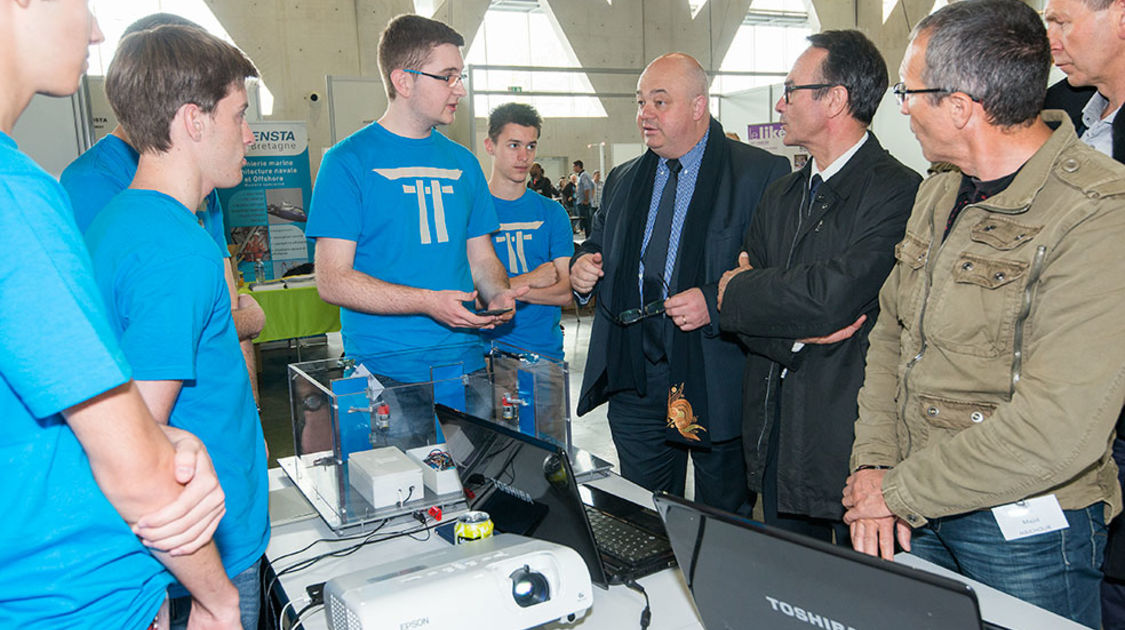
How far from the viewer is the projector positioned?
104 cm

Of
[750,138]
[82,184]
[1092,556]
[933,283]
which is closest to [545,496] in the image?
[933,283]

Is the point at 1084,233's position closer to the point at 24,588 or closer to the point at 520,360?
the point at 520,360

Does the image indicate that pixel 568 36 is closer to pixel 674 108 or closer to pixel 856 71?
pixel 674 108

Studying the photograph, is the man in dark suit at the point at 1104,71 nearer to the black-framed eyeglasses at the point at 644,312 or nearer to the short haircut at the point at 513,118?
the black-framed eyeglasses at the point at 644,312

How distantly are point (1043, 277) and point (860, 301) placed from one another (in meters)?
0.65

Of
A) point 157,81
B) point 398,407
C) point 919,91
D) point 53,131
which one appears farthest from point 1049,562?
point 53,131

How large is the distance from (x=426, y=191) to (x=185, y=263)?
1.29 metres

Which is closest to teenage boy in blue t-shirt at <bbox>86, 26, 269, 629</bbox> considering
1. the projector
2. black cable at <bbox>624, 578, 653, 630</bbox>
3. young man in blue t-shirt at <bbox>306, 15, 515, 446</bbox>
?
the projector

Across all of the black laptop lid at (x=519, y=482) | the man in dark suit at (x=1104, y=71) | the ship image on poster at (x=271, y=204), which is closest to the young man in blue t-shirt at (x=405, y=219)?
the black laptop lid at (x=519, y=482)

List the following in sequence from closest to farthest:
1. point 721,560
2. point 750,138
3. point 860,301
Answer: point 721,560 → point 860,301 → point 750,138

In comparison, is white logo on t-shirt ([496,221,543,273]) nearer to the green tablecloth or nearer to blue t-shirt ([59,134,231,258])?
blue t-shirt ([59,134,231,258])

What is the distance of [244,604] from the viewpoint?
1.33 m

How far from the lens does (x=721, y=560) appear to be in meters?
0.99

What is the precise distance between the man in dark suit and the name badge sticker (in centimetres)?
52
